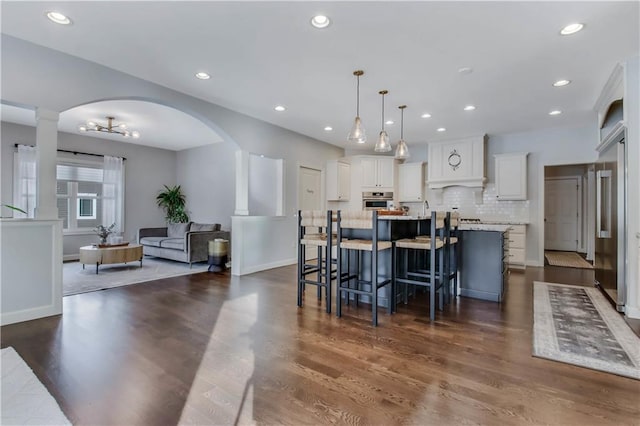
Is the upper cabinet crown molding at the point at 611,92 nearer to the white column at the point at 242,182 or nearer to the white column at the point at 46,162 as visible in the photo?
the white column at the point at 242,182

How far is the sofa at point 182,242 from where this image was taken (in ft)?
19.5

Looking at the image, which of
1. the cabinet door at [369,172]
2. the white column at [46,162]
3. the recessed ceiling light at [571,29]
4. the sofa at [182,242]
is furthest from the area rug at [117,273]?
the recessed ceiling light at [571,29]

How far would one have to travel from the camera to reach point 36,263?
304 centimetres

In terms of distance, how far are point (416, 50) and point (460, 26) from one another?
467mm

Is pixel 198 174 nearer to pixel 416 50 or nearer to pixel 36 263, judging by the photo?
pixel 36 263

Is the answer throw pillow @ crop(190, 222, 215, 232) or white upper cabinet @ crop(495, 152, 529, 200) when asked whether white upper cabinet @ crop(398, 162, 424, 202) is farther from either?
throw pillow @ crop(190, 222, 215, 232)

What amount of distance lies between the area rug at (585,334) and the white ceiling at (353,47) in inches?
104

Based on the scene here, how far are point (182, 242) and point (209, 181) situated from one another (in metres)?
2.29

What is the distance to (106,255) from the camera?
532 cm

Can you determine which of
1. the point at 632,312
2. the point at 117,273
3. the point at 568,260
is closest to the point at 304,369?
the point at 632,312

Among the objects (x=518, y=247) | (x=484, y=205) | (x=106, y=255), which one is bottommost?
(x=106, y=255)

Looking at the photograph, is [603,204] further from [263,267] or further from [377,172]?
[263,267]

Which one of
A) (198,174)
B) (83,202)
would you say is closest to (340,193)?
(198,174)

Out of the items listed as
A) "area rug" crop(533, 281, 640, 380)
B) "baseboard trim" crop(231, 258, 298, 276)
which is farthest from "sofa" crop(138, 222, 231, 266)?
"area rug" crop(533, 281, 640, 380)
